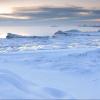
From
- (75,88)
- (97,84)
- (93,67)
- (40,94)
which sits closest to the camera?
(40,94)

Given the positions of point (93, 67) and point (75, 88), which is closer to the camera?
point (75, 88)

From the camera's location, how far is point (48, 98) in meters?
4.43

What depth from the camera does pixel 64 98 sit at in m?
4.52

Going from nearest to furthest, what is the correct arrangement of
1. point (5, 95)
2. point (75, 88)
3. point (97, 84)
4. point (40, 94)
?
point (5, 95), point (40, 94), point (75, 88), point (97, 84)

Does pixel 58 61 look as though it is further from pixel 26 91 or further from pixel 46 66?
pixel 26 91

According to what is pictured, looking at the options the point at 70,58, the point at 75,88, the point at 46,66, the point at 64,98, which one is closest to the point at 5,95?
the point at 64,98

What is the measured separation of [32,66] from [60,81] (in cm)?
177

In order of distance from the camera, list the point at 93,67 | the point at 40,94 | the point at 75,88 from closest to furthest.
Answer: the point at 40,94 → the point at 75,88 → the point at 93,67

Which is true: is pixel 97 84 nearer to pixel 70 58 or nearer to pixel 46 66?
pixel 46 66

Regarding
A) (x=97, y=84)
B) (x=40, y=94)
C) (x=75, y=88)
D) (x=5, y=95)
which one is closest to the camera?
(x=5, y=95)

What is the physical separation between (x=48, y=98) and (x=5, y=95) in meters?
0.64

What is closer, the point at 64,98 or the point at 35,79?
the point at 64,98

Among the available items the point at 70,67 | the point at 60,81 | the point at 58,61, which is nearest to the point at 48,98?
the point at 60,81

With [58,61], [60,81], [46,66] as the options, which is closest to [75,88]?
[60,81]
